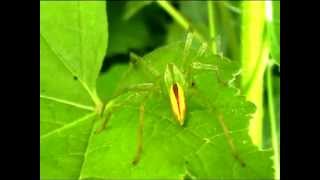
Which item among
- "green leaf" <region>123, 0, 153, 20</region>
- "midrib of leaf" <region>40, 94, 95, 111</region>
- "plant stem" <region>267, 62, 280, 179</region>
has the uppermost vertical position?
"green leaf" <region>123, 0, 153, 20</region>

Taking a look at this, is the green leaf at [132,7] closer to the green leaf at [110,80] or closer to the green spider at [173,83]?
the green leaf at [110,80]

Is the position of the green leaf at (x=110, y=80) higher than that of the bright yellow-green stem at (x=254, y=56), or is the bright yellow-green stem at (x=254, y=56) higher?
the bright yellow-green stem at (x=254, y=56)

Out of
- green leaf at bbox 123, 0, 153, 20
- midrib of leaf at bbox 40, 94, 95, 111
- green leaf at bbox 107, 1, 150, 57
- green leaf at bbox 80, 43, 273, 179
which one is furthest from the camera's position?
green leaf at bbox 107, 1, 150, 57

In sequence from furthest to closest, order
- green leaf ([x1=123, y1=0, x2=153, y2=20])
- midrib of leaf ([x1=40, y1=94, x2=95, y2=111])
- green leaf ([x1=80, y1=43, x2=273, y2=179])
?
green leaf ([x1=123, y1=0, x2=153, y2=20])
midrib of leaf ([x1=40, y1=94, x2=95, y2=111])
green leaf ([x1=80, y1=43, x2=273, y2=179])

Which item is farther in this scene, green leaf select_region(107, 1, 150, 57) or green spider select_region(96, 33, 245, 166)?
green leaf select_region(107, 1, 150, 57)

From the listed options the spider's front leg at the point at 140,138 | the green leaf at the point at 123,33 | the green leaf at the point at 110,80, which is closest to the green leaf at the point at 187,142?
the spider's front leg at the point at 140,138

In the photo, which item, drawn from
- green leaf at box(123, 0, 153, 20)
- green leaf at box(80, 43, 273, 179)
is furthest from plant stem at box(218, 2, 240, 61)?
green leaf at box(80, 43, 273, 179)

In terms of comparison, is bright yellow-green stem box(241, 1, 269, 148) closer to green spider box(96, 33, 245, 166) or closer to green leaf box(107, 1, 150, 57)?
green spider box(96, 33, 245, 166)
